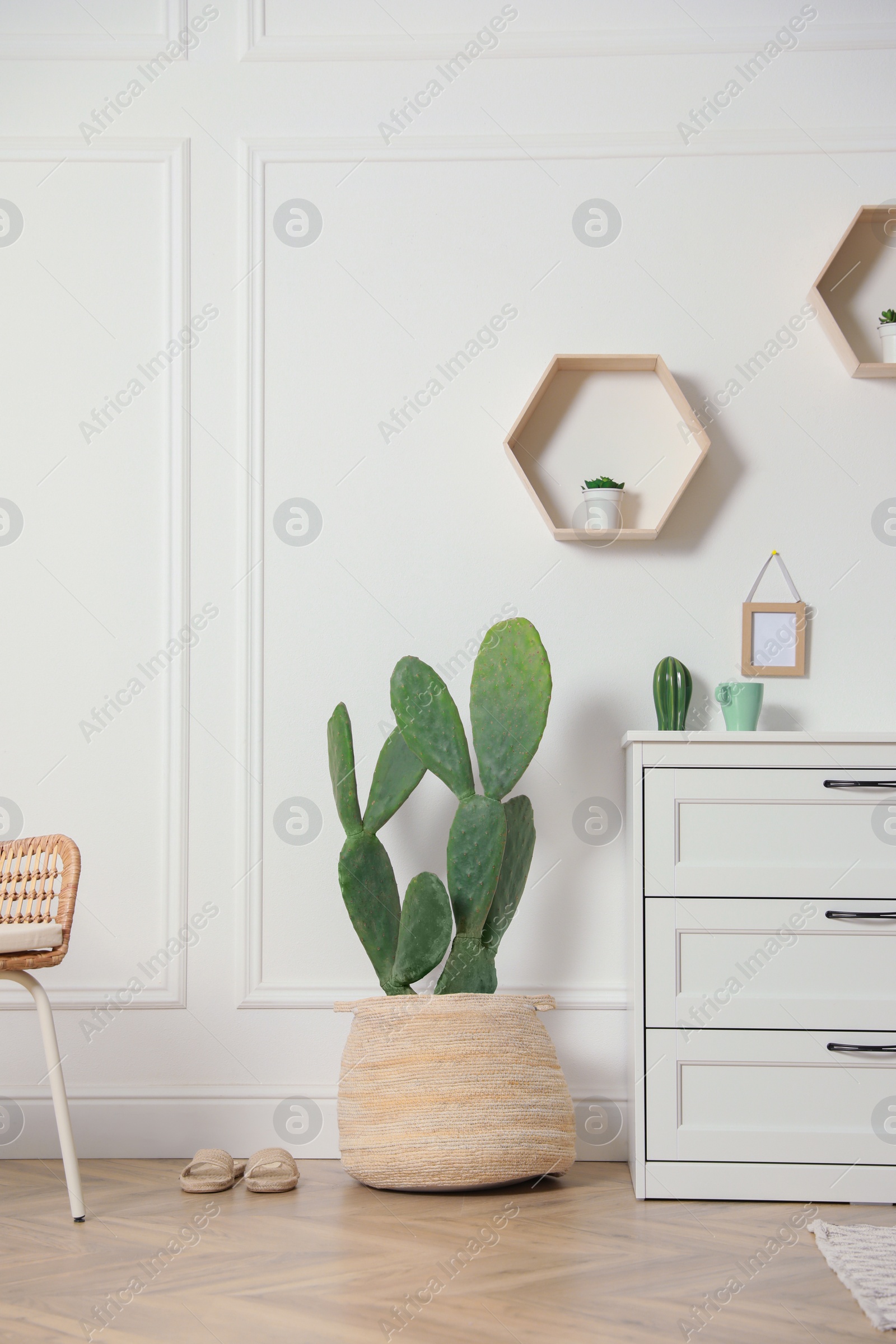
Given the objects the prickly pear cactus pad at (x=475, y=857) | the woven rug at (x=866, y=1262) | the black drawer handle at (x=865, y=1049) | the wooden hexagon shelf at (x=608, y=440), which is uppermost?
the wooden hexagon shelf at (x=608, y=440)

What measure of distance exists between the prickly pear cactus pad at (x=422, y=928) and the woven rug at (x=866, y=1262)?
765 millimetres

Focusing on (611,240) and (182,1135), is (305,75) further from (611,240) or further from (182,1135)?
(182,1135)

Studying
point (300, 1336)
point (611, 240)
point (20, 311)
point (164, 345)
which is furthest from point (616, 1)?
point (300, 1336)

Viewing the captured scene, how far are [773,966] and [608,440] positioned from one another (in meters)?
1.20

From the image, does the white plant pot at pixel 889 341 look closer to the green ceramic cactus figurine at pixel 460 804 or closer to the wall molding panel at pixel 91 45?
the green ceramic cactus figurine at pixel 460 804

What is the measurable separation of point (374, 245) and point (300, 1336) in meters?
2.14

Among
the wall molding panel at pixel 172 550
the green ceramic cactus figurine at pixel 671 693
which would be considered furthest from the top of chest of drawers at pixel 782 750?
the wall molding panel at pixel 172 550

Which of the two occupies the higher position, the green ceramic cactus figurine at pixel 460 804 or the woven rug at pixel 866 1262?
the green ceramic cactus figurine at pixel 460 804

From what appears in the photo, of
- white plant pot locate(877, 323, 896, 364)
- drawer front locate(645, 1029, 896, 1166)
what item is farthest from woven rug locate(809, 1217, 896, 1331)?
white plant pot locate(877, 323, 896, 364)

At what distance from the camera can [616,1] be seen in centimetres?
246

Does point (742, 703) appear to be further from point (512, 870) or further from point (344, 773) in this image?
point (344, 773)

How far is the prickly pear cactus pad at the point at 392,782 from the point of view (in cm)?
205

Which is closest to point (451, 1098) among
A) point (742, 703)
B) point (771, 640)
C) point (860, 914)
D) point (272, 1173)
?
point (272, 1173)

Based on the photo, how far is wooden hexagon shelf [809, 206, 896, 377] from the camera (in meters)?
2.42
